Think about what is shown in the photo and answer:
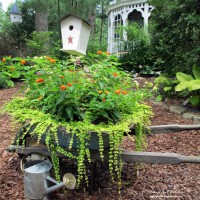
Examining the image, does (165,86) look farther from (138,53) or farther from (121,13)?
(121,13)

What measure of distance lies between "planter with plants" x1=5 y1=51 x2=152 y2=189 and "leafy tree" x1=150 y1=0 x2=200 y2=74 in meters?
2.62

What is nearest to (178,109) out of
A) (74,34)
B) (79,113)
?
(74,34)

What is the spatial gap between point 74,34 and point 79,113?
9.19 ft

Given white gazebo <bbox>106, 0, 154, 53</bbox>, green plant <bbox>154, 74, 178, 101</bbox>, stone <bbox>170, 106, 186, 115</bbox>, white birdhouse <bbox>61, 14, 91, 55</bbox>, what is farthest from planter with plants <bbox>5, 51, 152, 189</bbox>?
white gazebo <bbox>106, 0, 154, 53</bbox>

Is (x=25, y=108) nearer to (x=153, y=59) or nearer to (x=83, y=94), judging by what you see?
(x=83, y=94)

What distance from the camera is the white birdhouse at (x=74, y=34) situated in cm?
422

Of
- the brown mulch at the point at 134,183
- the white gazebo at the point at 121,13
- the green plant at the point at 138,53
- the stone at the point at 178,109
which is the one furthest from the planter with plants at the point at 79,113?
the white gazebo at the point at 121,13

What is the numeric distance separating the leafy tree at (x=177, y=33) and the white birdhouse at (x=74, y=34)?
154cm

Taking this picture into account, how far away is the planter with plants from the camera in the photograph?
67.9 inches

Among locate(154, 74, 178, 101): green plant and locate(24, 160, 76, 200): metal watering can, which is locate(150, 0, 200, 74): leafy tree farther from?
locate(24, 160, 76, 200): metal watering can

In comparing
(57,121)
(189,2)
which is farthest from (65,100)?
(189,2)

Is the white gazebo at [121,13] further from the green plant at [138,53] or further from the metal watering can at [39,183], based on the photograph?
the metal watering can at [39,183]

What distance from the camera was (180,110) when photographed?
4.39 m

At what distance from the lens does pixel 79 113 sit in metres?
1.82
